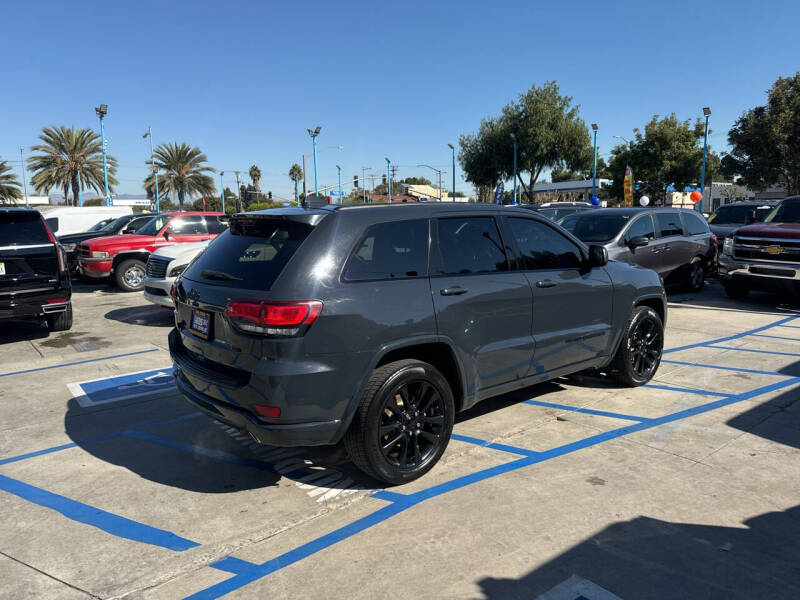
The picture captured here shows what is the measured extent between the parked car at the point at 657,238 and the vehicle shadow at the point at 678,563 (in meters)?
6.98

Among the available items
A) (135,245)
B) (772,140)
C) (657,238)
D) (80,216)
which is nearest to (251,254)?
(657,238)

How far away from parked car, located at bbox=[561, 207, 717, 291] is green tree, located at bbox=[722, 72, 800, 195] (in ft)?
61.8

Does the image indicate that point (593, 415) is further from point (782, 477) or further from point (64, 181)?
point (64, 181)

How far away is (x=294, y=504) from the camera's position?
3.54 meters

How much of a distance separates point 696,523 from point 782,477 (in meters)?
1.02

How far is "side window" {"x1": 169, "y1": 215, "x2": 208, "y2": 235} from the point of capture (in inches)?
537

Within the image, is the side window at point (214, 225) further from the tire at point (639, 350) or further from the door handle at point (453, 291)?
the door handle at point (453, 291)

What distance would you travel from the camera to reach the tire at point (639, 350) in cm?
551

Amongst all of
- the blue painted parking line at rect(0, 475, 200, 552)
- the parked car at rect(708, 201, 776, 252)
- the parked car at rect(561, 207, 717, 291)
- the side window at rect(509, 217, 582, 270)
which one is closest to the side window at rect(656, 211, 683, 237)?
the parked car at rect(561, 207, 717, 291)

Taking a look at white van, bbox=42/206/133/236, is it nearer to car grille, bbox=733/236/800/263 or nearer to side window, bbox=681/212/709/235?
side window, bbox=681/212/709/235

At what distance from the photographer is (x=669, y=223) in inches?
443

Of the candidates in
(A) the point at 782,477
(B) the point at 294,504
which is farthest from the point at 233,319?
(A) the point at 782,477

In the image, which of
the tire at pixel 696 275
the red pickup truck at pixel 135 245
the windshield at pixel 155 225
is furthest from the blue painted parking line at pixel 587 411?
the windshield at pixel 155 225

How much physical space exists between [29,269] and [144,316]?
2592 mm
